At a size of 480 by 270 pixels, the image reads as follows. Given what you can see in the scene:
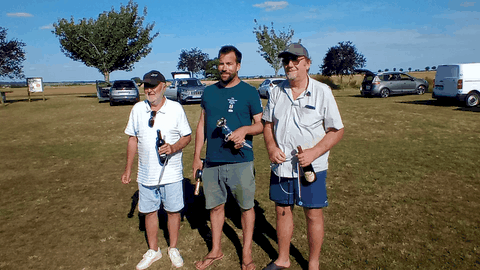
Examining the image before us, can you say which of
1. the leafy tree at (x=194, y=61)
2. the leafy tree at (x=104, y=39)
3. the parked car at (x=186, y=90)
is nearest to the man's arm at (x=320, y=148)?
the parked car at (x=186, y=90)

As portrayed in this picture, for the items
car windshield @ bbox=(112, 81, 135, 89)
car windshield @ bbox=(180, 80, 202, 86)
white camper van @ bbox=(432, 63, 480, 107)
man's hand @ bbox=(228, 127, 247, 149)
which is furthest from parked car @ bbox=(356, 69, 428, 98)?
man's hand @ bbox=(228, 127, 247, 149)

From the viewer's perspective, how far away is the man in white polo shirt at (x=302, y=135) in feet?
8.67

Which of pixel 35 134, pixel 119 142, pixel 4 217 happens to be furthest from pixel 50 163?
pixel 35 134

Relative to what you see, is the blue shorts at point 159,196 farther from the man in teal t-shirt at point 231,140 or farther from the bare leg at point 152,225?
the man in teal t-shirt at point 231,140

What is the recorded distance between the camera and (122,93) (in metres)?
19.5

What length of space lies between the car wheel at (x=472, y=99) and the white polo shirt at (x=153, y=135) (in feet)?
50.7

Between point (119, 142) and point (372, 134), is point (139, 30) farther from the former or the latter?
point (372, 134)

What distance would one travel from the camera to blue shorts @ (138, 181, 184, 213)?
10.3 feet

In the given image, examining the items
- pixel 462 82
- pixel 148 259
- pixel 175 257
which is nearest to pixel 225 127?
pixel 175 257

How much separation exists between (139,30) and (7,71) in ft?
42.4

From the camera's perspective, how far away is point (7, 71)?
2919 centimetres

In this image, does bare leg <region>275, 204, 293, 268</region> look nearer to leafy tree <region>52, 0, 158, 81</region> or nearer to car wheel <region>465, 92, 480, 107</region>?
car wheel <region>465, 92, 480, 107</region>

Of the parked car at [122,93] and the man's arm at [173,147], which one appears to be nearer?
the man's arm at [173,147]

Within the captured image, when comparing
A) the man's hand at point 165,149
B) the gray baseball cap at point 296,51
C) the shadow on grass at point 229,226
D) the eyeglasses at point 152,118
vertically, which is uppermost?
the gray baseball cap at point 296,51
